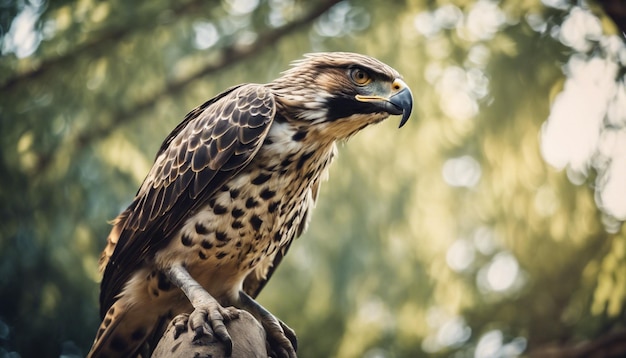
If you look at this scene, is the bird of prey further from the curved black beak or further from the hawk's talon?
the hawk's talon

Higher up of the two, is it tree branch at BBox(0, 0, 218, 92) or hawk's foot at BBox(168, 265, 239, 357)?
tree branch at BBox(0, 0, 218, 92)

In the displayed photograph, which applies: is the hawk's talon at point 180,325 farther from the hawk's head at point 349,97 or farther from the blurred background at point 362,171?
the blurred background at point 362,171

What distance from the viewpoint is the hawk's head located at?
3148 millimetres

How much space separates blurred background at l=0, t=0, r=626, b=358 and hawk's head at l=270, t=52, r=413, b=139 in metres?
2.41

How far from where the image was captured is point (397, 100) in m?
3.10

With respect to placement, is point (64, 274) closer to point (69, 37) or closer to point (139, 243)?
point (69, 37)

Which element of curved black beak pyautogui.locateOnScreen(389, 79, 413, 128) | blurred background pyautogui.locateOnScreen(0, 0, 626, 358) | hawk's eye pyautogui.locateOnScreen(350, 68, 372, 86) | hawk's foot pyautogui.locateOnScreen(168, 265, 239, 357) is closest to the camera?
hawk's foot pyautogui.locateOnScreen(168, 265, 239, 357)

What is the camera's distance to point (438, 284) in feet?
18.6

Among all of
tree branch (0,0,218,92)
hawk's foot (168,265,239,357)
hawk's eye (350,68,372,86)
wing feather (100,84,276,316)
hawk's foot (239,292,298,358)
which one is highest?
tree branch (0,0,218,92)

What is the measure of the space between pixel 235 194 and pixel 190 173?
Answer: 0.26 meters

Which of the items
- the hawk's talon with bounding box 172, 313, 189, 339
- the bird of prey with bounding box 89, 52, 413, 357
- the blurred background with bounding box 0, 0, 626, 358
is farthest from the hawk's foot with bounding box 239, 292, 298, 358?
the blurred background with bounding box 0, 0, 626, 358

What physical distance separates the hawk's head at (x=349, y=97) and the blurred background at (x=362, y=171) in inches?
94.8

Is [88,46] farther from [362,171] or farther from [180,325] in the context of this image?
[180,325]

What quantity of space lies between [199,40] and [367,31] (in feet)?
4.40
